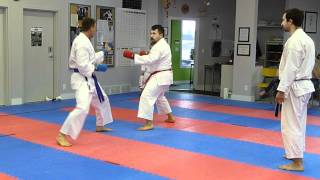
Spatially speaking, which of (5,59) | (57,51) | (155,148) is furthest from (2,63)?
(155,148)

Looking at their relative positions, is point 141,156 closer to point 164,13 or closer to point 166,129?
point 166,129

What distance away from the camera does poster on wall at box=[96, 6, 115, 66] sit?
10430 millimetres

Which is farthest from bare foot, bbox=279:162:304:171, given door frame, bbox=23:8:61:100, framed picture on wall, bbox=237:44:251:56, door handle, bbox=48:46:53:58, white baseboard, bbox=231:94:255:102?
door handle, bbox=48:46:53:58

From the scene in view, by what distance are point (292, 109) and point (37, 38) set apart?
642 cm

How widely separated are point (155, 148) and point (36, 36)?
16.5 feet

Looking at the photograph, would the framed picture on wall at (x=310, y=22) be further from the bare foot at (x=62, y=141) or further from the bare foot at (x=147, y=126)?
the bare foot at (x=62, y=141)

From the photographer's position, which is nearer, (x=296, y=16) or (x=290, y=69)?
(x=290, y=69)

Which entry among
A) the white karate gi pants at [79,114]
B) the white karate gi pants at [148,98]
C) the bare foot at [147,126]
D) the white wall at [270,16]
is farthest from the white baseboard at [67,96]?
the white wall at [270,16]

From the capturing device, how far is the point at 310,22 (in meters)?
11.4

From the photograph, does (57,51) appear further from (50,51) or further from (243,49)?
(243,49)

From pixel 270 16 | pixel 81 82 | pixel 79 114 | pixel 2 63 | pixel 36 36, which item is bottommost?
pixel 79 114

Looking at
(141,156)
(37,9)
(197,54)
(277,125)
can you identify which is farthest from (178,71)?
(141,156)

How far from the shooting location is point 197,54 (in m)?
13.0

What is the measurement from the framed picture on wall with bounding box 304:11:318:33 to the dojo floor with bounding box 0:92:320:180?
12.7 ft
